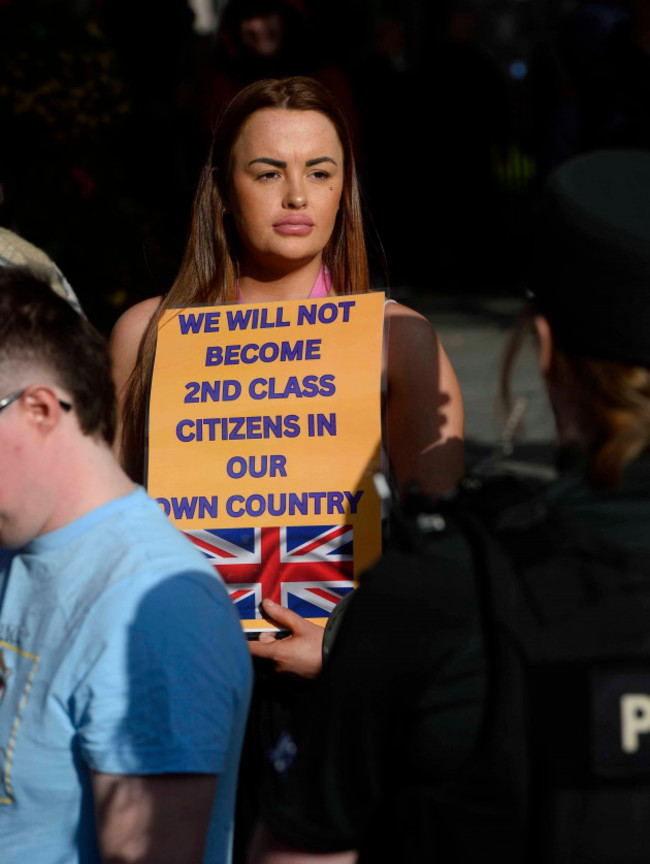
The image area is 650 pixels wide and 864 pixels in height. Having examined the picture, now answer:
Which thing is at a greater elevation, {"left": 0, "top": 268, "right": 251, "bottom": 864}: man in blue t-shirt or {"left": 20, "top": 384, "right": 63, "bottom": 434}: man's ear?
{"left": 20, "top": 384, "right": 63, "bottom": 434}: man's ear

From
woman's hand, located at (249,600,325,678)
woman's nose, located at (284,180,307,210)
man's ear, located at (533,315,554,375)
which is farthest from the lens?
woman's nose, located at (284,180,307,210)

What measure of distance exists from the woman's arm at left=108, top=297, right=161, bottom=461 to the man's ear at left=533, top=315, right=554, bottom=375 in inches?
54.9

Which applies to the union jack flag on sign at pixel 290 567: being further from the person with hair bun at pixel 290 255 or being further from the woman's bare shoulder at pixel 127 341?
the woman's bare shoulder at pixel 127 341

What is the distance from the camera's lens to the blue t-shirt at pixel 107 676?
5.01 feet

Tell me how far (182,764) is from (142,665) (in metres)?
0.13

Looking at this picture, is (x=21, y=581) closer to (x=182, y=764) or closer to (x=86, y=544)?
(x=86, y=544)

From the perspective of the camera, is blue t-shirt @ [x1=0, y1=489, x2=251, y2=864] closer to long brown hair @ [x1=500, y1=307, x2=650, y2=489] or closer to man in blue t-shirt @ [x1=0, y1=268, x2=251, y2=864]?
man in blue t-shirt @ [x1=0, y1=268, x2=251, y2=864]

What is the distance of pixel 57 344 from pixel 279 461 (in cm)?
80

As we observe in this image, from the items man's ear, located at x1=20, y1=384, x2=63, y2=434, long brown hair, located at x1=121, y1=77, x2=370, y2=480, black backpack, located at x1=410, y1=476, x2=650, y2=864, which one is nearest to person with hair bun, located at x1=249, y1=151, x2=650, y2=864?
black backpack, located at x1=410, y1=476, x2=650, y2=864

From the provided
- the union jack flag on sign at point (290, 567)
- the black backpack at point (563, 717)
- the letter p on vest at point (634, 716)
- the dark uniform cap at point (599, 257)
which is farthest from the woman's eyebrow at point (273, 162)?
the letter p on vest at point (634, 716)

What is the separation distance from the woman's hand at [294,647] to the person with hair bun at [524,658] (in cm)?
100

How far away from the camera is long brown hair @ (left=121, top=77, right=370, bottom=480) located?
274 cm

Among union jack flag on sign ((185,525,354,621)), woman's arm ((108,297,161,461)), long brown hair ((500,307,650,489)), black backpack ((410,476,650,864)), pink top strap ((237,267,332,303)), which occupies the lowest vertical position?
black backpack ((410,476,650,864))

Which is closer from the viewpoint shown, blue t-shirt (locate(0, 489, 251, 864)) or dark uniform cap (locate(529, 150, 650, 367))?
dark uniform cap (locate(529, 150, 650, 367))
